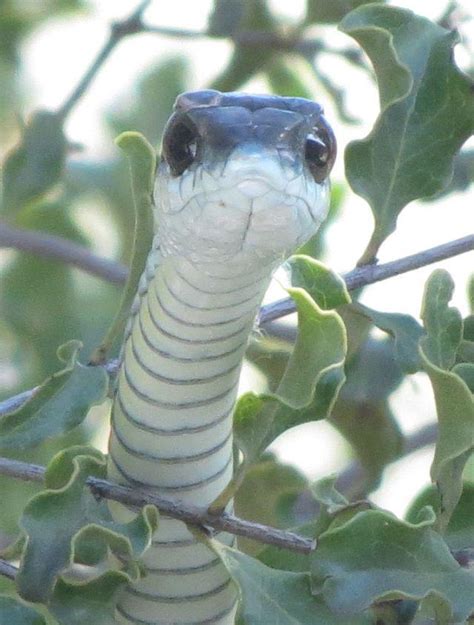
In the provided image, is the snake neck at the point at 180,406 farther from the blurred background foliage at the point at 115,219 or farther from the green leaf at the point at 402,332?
the blurred background foliage at the point at 115,219

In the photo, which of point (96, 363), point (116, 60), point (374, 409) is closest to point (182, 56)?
point (116, 60)

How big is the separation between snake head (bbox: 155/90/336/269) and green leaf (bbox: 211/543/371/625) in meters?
0.42

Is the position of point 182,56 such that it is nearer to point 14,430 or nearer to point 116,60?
point 116,60

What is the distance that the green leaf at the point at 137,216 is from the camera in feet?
7.14

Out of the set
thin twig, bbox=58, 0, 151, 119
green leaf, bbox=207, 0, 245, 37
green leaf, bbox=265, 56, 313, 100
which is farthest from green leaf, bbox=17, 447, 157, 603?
green leaf, bbox=265, 56, 313, 100

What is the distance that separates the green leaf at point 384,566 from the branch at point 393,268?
18.7 inches

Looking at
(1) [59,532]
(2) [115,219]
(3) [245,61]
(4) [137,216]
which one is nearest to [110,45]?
(3) [245,61]

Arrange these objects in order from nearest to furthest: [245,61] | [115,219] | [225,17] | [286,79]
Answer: [225,17] < [245,61] < [286,79] < [115,219]

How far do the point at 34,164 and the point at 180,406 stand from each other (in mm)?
1123

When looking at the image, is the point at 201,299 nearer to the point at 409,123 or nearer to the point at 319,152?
the point at 319,152

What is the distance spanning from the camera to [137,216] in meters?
2.27

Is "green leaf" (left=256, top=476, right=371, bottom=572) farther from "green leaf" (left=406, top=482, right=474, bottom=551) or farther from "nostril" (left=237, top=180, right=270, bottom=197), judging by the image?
"nostril" (left=237, top=180, right=270, bottom=197)

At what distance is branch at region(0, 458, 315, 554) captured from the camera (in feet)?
5.93

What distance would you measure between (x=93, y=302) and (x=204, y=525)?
6.88 ft
